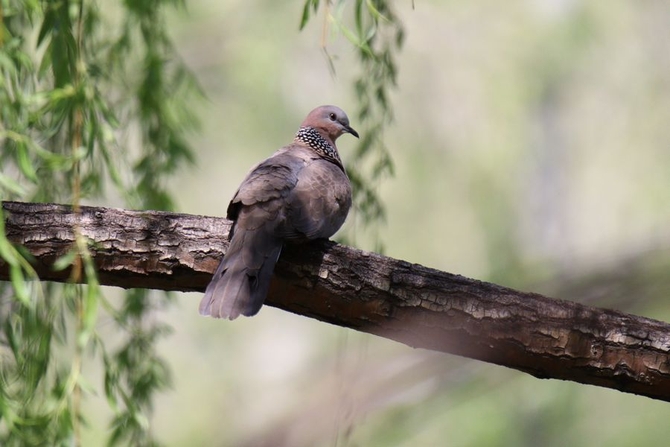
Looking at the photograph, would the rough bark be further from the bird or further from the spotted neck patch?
the spotted neck patch

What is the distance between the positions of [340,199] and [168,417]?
293 inches

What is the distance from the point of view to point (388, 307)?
2.66 m

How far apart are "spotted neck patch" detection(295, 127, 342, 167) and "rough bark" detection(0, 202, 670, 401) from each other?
4.42ft

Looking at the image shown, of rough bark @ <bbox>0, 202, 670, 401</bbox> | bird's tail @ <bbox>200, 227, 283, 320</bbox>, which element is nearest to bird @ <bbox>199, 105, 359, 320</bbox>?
bird's tail @ <bbox>200, 227, 283, 320</bbox>

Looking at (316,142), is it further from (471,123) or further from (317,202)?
(471,123)

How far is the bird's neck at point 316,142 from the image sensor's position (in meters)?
4.04

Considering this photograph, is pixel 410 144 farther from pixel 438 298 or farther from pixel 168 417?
pixel 438 298

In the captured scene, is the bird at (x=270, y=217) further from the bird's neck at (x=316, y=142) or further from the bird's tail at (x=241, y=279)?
the bird's neck at (x=316, y=142)

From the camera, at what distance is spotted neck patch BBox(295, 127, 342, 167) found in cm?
403

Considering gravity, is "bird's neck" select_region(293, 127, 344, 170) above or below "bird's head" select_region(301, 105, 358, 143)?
below

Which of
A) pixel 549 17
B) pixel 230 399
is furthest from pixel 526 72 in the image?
pixel 230 399

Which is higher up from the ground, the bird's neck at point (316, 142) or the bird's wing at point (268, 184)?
the bird's neck at point (316, 142)

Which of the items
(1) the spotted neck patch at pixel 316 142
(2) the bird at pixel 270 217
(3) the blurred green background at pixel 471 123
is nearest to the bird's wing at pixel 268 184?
(2) the bird at pixel 270 217

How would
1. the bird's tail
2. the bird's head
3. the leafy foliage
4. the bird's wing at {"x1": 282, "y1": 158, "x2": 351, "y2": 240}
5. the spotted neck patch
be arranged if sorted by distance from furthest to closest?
the bird's head, the spotted neck patch, the bird's wing at {"x1": 282, "y1": 158, "x2": 351, "y2": 240}, the bird's tail, the leafy foliage
